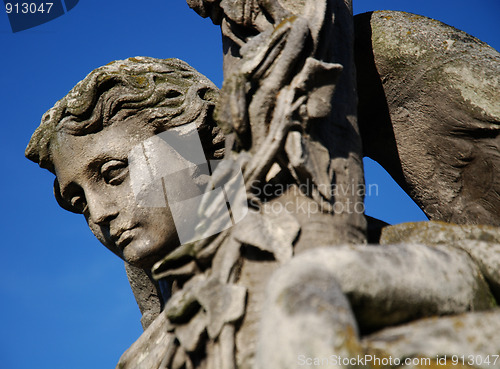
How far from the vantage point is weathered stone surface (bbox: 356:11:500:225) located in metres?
3.30

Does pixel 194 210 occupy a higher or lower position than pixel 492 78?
lower

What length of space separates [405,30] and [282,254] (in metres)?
1.83

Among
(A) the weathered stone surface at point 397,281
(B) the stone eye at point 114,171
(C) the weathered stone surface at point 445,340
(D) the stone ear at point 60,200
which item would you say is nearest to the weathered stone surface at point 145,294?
(D) the stone ear at point 60,200

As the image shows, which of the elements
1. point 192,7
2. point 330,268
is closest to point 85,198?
point 192,7

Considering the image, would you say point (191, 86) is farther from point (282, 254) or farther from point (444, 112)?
point (282, 254)

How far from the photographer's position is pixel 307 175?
2598 millimetres

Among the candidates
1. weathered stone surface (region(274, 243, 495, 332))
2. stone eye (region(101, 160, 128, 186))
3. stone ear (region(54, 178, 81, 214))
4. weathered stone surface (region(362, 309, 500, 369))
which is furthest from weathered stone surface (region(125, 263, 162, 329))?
weathered stone surface (region(362, 309, 500, 369))

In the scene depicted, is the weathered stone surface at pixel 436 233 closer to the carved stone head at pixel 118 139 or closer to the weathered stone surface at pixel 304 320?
the weathered stone surface at pixel 304 320

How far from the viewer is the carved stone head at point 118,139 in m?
3.76

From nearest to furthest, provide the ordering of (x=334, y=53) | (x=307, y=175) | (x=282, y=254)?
(x=282, y=254)
(x=307, y=175)
(x=334, y=53)

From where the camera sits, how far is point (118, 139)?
13.0 feet

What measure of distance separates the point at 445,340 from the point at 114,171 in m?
2.44

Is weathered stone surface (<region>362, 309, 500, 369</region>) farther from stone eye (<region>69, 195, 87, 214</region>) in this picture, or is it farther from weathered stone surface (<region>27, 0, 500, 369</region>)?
stone eye (<region>69, 195, 87, 214</region>)
